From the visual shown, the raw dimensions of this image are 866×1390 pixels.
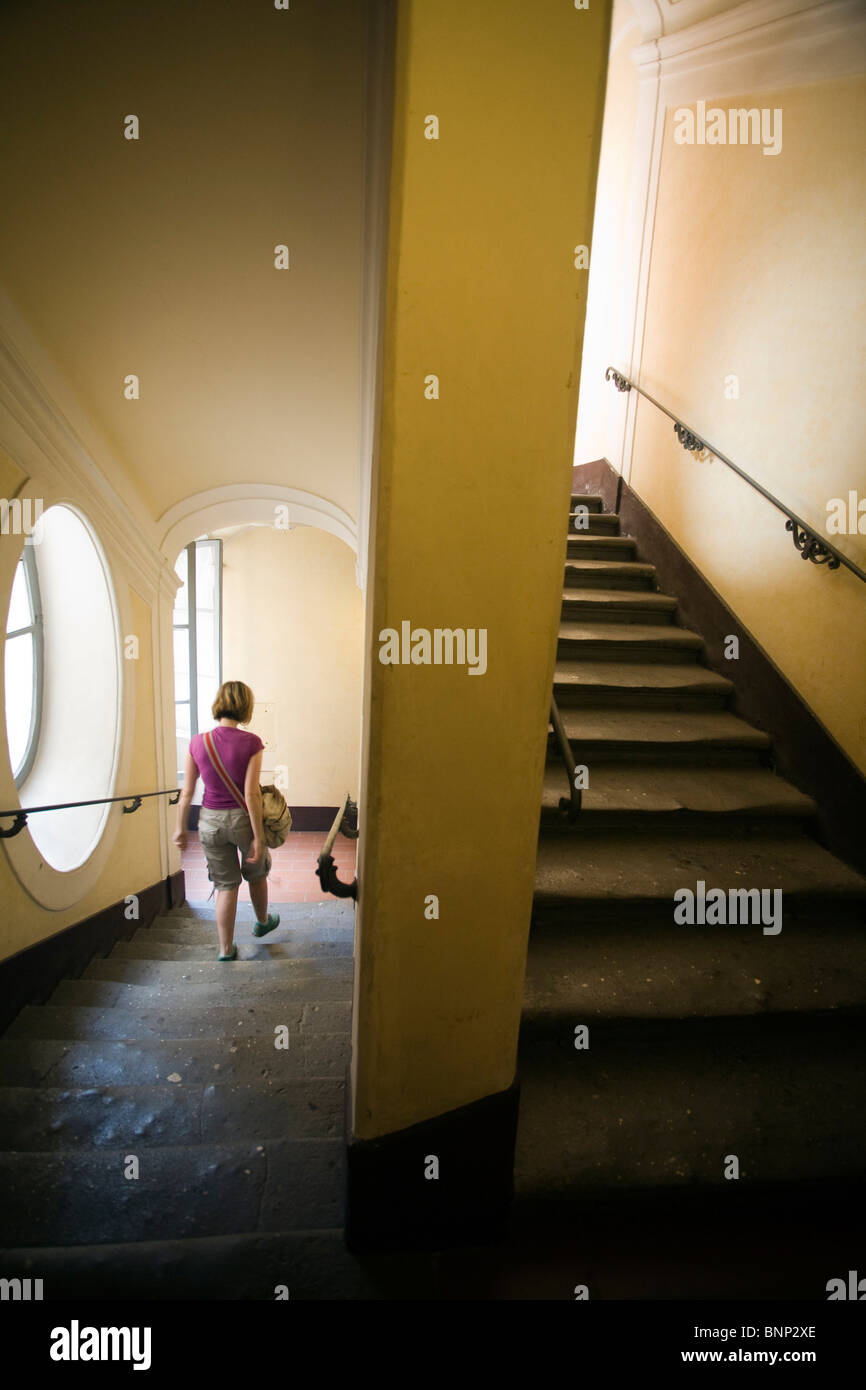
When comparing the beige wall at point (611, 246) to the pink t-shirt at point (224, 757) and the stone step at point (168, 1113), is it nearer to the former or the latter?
the pink t-shirt at point (224, 757)

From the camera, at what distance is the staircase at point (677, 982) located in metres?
1.58

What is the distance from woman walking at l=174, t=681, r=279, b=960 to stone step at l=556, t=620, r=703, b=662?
1.76 metres

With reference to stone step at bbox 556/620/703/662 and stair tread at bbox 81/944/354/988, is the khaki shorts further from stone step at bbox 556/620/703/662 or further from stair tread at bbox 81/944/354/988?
stone step at bbox 556/620/703/662

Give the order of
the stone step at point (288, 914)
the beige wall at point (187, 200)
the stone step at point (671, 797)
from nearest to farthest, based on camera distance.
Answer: the beige wall at point (187, 200)
the stone step at point (671, 797)
the stone step at point (288, 914)

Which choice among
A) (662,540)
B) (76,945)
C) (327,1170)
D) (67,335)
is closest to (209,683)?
(76,945)

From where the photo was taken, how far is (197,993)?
2.82 m

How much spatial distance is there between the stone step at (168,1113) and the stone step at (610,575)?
9.72 feet

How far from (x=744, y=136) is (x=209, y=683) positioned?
22.7 ft

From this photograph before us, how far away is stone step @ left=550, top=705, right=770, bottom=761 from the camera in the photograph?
2654 mm

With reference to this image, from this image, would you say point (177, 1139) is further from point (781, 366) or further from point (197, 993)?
point (781, 366)

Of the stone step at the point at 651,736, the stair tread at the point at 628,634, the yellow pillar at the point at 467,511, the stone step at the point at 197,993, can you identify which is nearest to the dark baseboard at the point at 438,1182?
the yellow pillar at the point at 467,511

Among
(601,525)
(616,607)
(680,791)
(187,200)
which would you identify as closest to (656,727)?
(680,791)

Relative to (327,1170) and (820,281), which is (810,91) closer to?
(820,281)

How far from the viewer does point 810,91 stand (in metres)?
2.57
